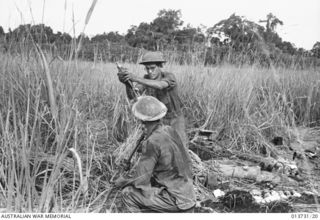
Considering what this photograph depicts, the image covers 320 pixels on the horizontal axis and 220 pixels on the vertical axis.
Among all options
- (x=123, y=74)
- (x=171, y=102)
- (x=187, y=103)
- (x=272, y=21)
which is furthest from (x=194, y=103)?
(x=123, y=74)

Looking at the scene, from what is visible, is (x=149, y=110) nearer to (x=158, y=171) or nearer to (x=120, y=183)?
(x=158, y=171)

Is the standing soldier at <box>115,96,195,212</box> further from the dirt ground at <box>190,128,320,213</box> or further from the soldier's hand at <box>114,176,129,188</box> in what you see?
the dirt ground at <box>190,128,320,213</box>

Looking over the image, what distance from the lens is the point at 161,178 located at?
208 cm

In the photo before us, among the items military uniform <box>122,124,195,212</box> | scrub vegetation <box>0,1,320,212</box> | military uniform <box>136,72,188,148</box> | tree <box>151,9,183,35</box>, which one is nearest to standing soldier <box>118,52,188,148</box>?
military uniform <box>136,72,188,148</box>

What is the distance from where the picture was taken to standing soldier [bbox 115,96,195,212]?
2.01 meters

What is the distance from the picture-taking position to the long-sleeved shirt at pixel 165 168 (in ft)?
6.57

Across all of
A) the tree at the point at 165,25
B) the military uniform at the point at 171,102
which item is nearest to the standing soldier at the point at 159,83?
the military uniform at the point at 171,102

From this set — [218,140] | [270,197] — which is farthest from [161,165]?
[218,140]

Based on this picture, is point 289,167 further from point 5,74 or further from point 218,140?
point 5,74

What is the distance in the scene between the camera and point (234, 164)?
3314mm

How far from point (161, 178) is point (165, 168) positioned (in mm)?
67

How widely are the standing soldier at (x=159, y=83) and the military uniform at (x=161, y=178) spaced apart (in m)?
0.52

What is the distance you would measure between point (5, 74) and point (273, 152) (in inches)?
93.5

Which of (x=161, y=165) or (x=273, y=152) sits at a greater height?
(x=161, y=165)
